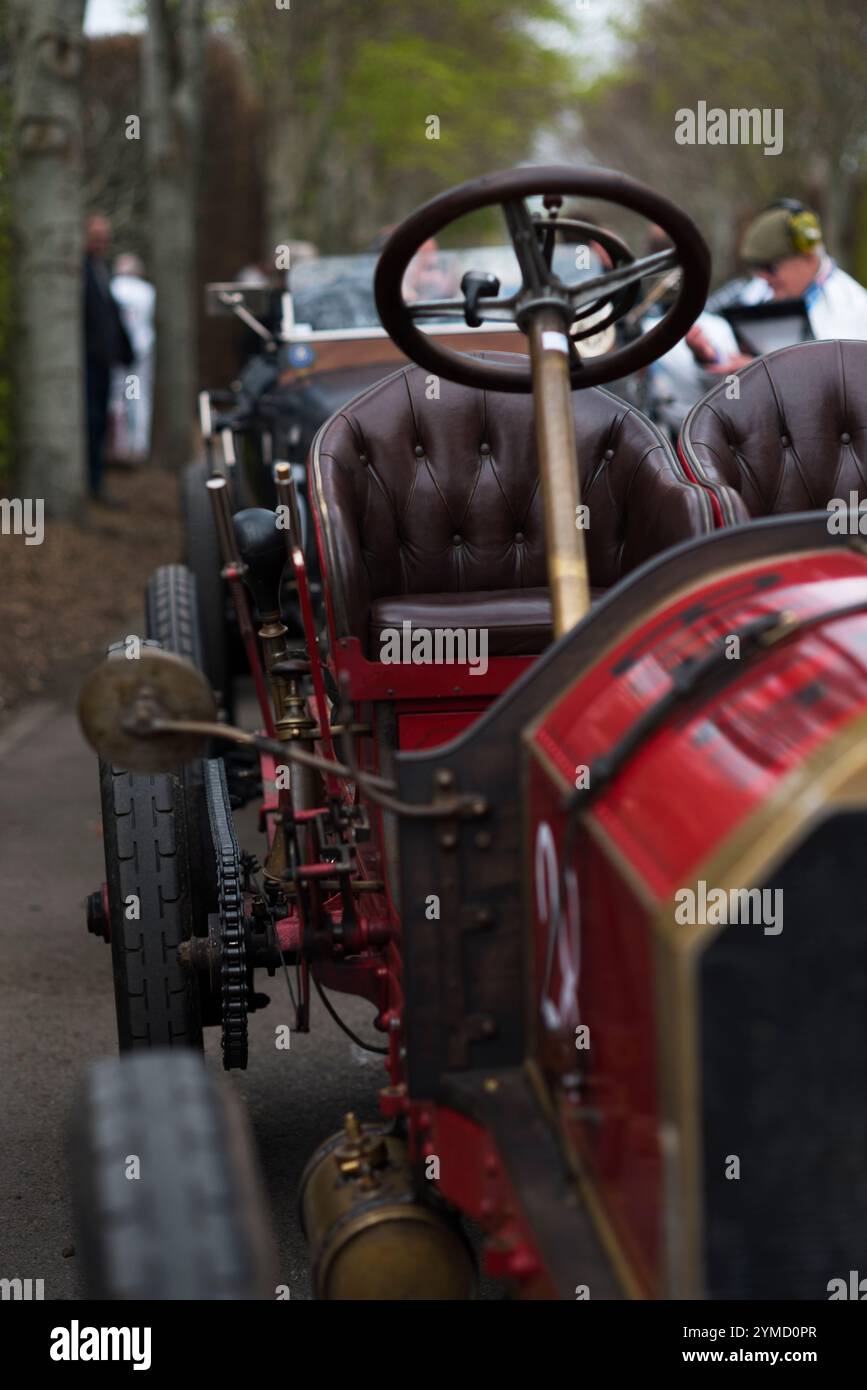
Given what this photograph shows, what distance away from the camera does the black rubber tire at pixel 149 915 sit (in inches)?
130

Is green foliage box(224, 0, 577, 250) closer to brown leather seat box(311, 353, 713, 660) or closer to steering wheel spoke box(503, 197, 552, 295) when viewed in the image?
brown leather seat box(311, 353, 713, 660)

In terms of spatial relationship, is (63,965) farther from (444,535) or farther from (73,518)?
(73,518)

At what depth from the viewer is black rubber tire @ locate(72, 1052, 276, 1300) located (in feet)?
6.27

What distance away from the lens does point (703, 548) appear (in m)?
2.48

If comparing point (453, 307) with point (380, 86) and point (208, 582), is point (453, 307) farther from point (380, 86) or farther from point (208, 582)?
point (380, 86)

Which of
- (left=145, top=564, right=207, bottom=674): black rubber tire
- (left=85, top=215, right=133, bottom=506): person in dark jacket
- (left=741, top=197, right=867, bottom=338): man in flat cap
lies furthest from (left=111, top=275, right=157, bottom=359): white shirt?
(left=145, top=564, right=207, bottom=674): black rubber tire

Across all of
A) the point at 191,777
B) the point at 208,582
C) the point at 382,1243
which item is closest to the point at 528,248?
the point at 382,1243

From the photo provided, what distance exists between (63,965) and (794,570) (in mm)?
3082

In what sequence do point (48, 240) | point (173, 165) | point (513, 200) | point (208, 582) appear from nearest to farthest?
point (513, 200)
point (208, 582)
point (48, 240)
point (173, 165)

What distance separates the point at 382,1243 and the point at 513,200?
1.58 m

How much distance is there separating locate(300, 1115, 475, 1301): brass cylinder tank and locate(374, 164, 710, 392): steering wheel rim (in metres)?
1.28

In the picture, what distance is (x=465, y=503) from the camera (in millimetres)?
4070

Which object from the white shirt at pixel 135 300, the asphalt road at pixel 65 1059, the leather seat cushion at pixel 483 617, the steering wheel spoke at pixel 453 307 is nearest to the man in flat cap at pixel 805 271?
the asphalt road at pixel 65 1059
